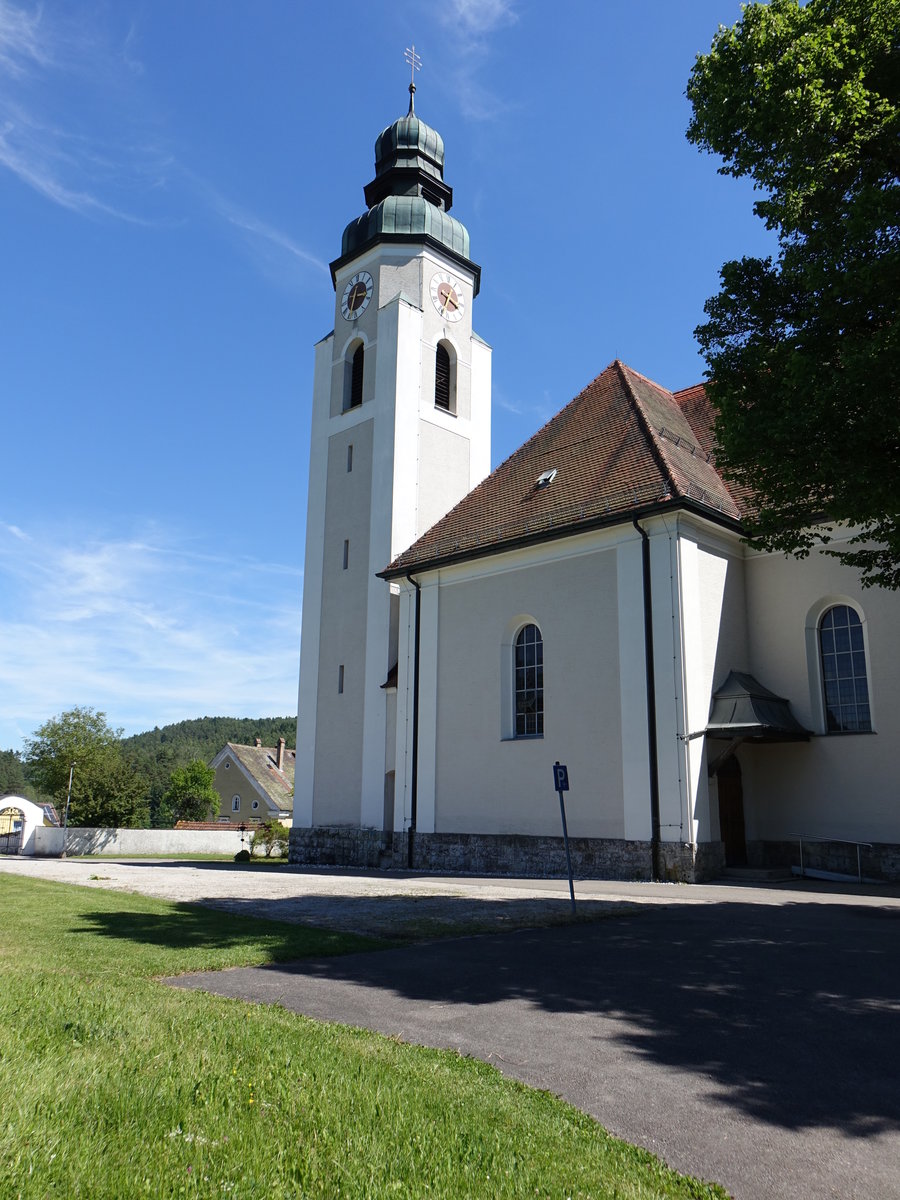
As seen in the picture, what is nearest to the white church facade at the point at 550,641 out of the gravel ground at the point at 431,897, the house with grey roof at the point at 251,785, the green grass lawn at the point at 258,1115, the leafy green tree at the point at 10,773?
the gravel ground at the point at 431,897

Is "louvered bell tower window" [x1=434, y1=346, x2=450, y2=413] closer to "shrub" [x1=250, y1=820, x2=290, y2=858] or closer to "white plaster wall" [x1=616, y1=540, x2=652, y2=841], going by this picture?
"white plaster wall" [x1=616, y1=540, x2=652, y2=841]

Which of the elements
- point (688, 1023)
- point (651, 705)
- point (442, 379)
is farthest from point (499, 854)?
point (442, 379)

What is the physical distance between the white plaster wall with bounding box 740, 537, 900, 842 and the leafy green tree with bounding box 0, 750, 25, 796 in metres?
129

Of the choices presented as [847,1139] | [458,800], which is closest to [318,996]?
[847,1139]

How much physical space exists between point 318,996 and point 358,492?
23.9m

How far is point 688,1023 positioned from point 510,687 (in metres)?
16.7

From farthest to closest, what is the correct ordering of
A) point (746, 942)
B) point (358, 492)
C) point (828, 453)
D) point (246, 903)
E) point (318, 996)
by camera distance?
point (358, 492)
point (246, 903)
point (828, 453)
point (746, 942)
point (318, 996)

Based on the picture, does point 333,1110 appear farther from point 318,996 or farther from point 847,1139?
point 318,996

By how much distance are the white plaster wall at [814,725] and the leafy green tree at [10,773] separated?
128501 mm

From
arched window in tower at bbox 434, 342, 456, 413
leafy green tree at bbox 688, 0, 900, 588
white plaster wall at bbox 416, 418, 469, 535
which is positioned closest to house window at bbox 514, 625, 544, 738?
white plaster wall at bbox 416, 418, 469, 535

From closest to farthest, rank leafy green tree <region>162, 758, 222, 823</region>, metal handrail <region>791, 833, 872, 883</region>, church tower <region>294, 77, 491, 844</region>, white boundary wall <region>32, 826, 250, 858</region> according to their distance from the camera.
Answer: metal handrail <region>791, 833, 872, 883</region> < church tower <region>294, 77, 491, 844</region> < white boundary wall <region>32, 826, 250, 858</region> < leafy green tree <region>162, 758, 222, 823</region>

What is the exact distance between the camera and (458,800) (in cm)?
2302

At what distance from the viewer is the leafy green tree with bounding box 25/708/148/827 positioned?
141 feet

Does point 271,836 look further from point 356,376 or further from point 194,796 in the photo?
point 194,796
